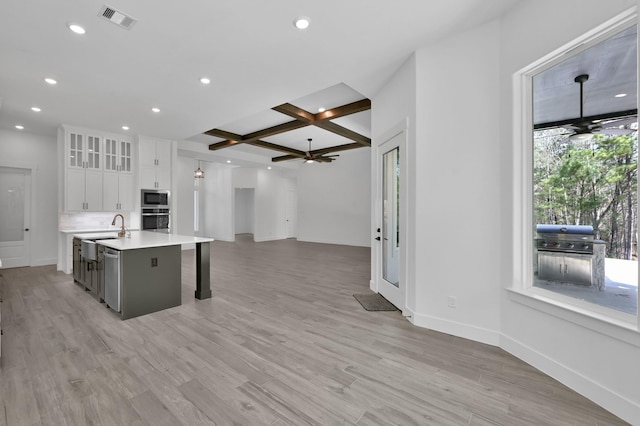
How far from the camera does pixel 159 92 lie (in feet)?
14.0

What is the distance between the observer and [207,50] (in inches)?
124

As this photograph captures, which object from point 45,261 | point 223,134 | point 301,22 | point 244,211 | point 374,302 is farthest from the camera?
point 244,211

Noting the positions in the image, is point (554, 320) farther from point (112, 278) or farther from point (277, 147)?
point (277, 147)

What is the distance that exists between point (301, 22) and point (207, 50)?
3.95 ft

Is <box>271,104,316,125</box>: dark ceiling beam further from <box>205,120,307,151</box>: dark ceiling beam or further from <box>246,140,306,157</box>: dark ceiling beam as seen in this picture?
<box>246,140,306,157</box>: dark ceiling beam

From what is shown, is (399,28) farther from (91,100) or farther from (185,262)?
(185,262)

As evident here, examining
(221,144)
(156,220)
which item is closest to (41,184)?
(156,220)

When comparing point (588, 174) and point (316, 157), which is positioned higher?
point (316, 157)

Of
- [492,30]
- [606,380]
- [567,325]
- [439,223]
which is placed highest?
[492,30]

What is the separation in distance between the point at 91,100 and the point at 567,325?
21.7 ft

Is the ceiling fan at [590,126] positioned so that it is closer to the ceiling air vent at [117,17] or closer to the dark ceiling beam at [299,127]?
the dark ceiling beam at [299,127]

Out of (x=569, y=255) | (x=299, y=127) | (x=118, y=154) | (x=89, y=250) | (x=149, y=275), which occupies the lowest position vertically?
(x=149, y=275)

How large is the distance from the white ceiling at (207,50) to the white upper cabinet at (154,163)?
1.73m

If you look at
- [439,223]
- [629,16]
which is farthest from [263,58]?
[629,16]
